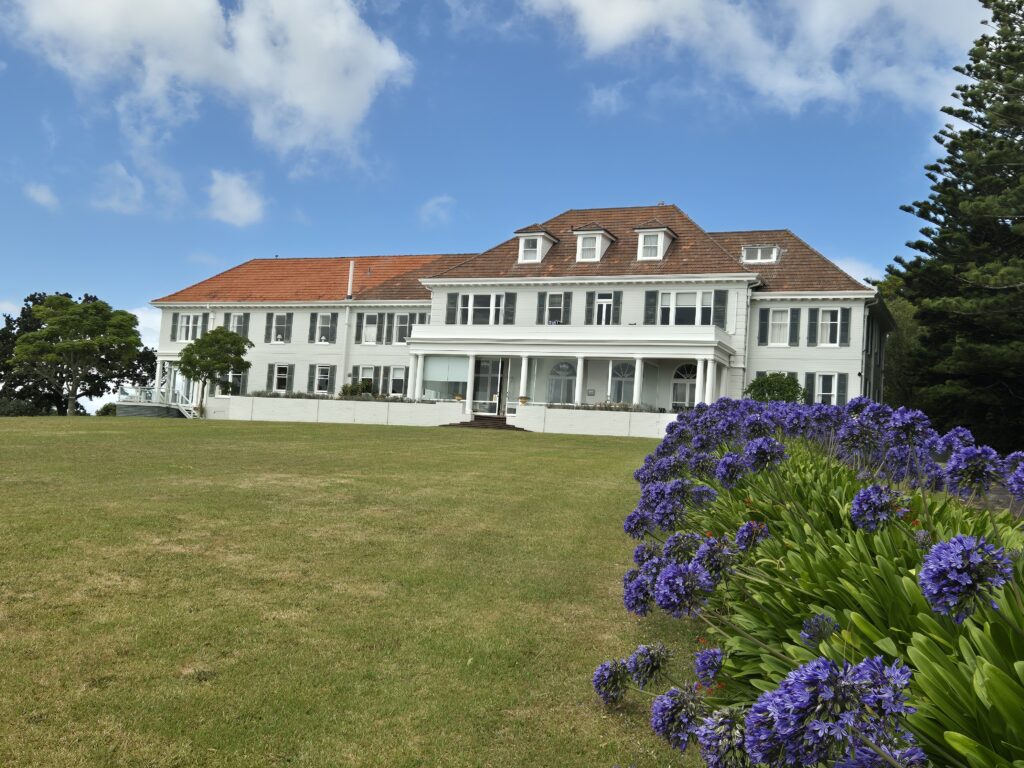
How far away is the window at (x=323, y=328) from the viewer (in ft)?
138

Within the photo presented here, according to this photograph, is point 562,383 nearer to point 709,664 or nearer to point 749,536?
point 749,536

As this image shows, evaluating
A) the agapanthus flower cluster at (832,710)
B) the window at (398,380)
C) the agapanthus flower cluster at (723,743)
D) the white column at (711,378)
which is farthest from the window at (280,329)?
the agapanthus flower cluster at (832,710)

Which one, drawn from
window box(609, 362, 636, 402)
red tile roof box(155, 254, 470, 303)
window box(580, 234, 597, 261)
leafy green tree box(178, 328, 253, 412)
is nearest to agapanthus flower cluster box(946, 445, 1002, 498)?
window box(609, 362, 636, 402)

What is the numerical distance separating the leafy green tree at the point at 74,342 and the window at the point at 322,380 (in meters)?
9.93

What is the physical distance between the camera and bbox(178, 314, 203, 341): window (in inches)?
1758

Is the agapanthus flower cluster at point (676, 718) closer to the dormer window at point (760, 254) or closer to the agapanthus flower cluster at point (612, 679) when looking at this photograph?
the agapanthus flower cluster at point (612, 679)

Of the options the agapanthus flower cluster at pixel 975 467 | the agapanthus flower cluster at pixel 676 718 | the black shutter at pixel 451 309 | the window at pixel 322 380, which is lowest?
the agapanthus flower cluster at pixel 676 718

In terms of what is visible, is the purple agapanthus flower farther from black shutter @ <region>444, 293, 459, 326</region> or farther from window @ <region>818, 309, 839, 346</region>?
black shutter @ <region>444, 293, 459, 326</region>

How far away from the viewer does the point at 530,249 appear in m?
36.5

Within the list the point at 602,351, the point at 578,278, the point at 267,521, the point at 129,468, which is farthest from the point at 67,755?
the point at 578,278

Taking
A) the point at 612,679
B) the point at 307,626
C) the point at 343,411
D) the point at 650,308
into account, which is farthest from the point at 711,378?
the point at 612,679

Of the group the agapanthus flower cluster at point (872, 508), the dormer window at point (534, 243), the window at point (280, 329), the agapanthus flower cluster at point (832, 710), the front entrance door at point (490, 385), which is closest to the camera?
the agapanthus flower cluster at point (832, 710)

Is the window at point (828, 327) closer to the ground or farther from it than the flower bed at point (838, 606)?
farther from it

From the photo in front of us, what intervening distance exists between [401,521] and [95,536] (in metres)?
2.83
